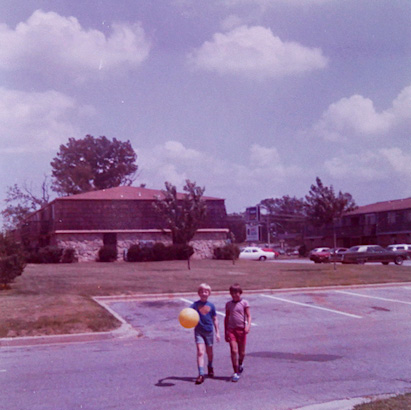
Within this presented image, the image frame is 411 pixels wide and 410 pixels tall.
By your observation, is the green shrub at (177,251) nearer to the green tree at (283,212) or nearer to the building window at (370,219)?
the building window at (370,219)

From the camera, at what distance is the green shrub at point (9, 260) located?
1559 centimetres

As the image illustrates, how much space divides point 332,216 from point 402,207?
30.5m

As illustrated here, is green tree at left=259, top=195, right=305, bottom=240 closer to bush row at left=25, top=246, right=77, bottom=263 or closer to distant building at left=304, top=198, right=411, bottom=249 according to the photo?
distant building at left=304, top=198, right=411, bottom=249

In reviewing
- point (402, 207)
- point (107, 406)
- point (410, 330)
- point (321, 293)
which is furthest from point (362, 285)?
point (402, 207)

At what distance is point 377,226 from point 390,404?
2202 inches

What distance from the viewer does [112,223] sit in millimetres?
38875

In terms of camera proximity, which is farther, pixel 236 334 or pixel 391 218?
pixel 391 218

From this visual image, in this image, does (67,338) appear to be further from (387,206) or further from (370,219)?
(370,219)

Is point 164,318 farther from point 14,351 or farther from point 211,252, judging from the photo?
point 211,252

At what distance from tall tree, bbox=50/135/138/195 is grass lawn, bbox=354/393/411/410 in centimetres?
5830

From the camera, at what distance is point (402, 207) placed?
55625mm

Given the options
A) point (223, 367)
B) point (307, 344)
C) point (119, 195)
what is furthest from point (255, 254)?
point (223, 367)

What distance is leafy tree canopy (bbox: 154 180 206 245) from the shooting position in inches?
1063

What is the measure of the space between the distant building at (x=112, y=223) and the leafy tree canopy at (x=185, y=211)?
10.6m
